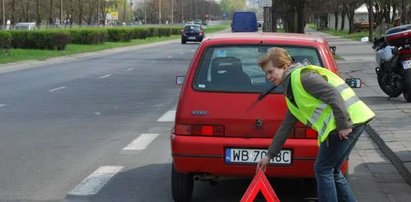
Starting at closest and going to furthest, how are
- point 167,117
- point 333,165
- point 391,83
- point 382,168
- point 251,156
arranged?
1. point 333,165
2. point 251,156
3. point 382,168
4. point 167,117
5. point 391,83

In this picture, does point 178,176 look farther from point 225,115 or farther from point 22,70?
point 22,70

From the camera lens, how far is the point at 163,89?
682 inches

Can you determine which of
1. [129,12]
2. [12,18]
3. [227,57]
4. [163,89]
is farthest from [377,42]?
[129,12]

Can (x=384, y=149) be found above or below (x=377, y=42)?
below

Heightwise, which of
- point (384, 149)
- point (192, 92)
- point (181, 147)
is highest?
point (192, 92)

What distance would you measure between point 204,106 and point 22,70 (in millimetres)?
20955

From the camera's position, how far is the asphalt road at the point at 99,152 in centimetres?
654

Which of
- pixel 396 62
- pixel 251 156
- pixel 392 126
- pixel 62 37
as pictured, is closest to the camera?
pixel 251 156

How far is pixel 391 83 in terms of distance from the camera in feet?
43.3

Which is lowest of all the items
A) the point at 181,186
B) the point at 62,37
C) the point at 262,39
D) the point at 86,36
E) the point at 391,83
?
the point at 181,186

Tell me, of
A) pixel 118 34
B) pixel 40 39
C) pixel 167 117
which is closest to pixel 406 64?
pixel 167 117

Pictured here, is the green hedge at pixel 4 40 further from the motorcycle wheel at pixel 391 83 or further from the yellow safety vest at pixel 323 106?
the yellow safety vest at pixel 323 106

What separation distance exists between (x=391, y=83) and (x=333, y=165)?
898cm

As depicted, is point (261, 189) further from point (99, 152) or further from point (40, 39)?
point (40, 39)
